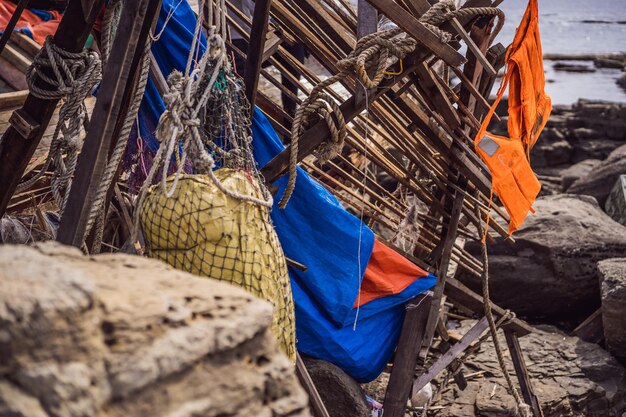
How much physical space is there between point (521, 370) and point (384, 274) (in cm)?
163

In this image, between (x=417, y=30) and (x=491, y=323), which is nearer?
(x=417, y=30)

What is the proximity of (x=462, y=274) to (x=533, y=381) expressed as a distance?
1.23 meters

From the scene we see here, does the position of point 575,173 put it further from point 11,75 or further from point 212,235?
point 212,235

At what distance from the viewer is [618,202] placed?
891 cm

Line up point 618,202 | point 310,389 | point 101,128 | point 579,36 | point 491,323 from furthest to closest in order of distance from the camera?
point 579,36 < point 618,202 < point 491,323 < point 310,389 < point 101,128

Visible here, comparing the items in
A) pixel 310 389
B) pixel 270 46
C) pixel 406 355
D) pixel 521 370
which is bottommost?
pixel 310 389

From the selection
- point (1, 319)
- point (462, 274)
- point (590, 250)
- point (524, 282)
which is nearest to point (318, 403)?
point (1, 319)

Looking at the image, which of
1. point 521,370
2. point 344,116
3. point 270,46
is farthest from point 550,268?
point 344,116

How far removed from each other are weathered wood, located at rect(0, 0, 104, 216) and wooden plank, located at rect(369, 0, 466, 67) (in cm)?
103

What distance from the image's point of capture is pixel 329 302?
144 inches

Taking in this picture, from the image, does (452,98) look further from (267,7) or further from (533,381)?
(533,381)

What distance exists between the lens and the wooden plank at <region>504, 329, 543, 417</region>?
15.5 ft

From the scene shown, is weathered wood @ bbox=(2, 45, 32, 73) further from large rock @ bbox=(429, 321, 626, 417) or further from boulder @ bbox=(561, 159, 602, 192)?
boulder @ bbox=(561, 159, 602, 192)

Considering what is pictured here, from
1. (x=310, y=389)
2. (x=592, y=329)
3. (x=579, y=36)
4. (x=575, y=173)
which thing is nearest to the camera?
(x=310, y=389)
